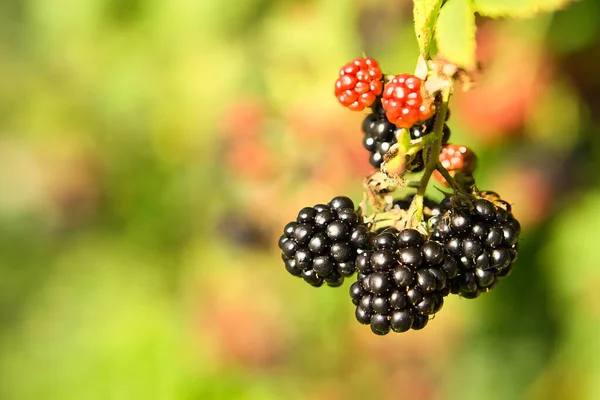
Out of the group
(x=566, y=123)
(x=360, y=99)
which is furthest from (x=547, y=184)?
(x=360, y=99)

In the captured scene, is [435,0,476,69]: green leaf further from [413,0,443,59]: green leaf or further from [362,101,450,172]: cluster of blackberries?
[362,101,450,172]: cluster of blackberries

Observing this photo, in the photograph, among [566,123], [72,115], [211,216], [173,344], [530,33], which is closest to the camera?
[530,33]

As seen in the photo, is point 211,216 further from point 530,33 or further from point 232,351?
point 530,33

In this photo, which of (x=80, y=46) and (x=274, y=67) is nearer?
(x=274, y=67)

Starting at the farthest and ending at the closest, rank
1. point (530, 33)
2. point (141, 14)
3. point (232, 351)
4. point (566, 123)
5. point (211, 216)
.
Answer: point (211, 216) < point (232, 351) < point (141, 14) < point (566, 123) < point (530, 33)

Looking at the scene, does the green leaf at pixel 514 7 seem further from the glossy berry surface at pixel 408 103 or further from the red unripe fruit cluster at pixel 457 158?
the red unripe fruit cluster at pixel 457 158

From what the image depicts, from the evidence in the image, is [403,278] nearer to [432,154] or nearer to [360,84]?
[432,154]

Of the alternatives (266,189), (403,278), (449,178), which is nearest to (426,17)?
(449,178)
